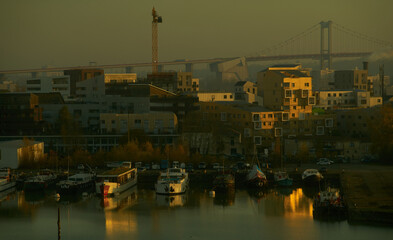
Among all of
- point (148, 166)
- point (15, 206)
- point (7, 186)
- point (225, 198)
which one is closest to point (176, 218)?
point (225, 198)

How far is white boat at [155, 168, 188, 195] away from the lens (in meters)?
13.5

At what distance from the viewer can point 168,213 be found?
38.9ft

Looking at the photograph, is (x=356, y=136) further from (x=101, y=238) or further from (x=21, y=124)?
(x=101, y=238)

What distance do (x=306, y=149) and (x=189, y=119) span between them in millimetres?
3619

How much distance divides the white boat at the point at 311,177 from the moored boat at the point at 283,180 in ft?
0.91

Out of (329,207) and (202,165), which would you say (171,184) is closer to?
(202,165)

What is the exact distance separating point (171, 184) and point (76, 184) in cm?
177

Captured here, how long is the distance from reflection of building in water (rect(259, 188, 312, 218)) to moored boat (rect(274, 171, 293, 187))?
511 millimetres

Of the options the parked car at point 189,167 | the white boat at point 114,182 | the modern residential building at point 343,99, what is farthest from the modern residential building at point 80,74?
the white boat at point 114,182

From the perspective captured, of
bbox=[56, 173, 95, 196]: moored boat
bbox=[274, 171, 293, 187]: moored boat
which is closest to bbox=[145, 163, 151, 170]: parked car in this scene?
bbox=[56, 173, 95, 196]: moored boat

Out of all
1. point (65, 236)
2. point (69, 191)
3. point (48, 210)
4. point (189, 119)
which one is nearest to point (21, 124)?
point (189, 119)

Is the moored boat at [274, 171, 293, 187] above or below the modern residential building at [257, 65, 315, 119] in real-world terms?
below

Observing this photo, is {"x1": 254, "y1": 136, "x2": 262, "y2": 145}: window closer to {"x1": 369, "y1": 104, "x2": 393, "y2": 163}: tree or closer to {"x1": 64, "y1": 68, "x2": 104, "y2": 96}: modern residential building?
{"x1": 369, "y1": 104, "x2": 393, "y2": 163}: tree

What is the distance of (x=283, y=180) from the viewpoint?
14.5 meters
